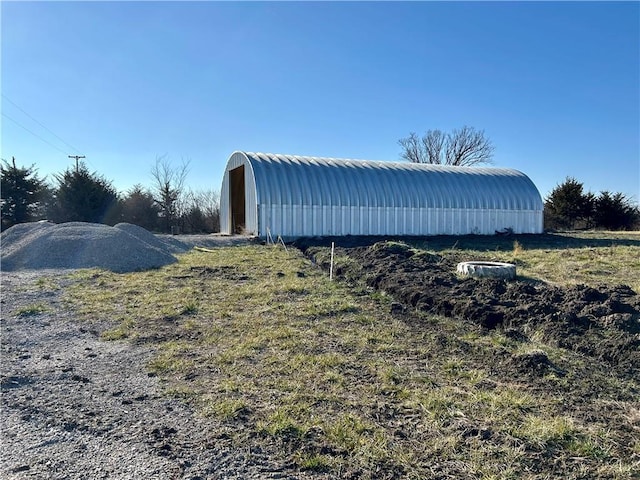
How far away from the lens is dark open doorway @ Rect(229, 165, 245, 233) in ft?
87.7

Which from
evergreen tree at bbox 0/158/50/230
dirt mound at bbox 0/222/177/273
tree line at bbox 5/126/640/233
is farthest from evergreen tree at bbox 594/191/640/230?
evergreen tree at bbox 0/158/50/230

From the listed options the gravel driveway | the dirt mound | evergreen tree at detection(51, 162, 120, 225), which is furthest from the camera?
evergreen tree at detection(51, 162, 120, 225)

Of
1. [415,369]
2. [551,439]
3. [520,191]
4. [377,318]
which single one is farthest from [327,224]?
[551,439]

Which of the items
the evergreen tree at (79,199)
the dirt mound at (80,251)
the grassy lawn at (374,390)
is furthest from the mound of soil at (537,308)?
the evergreen tree at (79,199)

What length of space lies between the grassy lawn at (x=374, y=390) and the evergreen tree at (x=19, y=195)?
90.5 ft

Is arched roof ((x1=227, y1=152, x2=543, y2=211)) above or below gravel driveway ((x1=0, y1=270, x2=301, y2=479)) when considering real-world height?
above

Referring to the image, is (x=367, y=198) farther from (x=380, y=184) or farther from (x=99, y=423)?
(x=99, y=423)

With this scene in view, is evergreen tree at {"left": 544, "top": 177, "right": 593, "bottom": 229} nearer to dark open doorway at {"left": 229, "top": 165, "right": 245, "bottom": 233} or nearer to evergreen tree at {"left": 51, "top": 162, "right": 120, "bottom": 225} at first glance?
dark open doorway at {"left": 229, "top": 165, "right": 245, "bottom": 233}

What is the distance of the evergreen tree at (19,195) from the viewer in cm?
2969

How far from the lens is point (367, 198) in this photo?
23.2 metres

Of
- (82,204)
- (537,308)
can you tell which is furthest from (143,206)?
(537,308)

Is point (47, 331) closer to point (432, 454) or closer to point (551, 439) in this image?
point (432, 454)

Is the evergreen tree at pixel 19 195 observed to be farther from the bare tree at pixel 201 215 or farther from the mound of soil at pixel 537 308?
the mound of soil at pixel 537 308

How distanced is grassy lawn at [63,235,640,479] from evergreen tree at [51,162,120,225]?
86.3 ft
